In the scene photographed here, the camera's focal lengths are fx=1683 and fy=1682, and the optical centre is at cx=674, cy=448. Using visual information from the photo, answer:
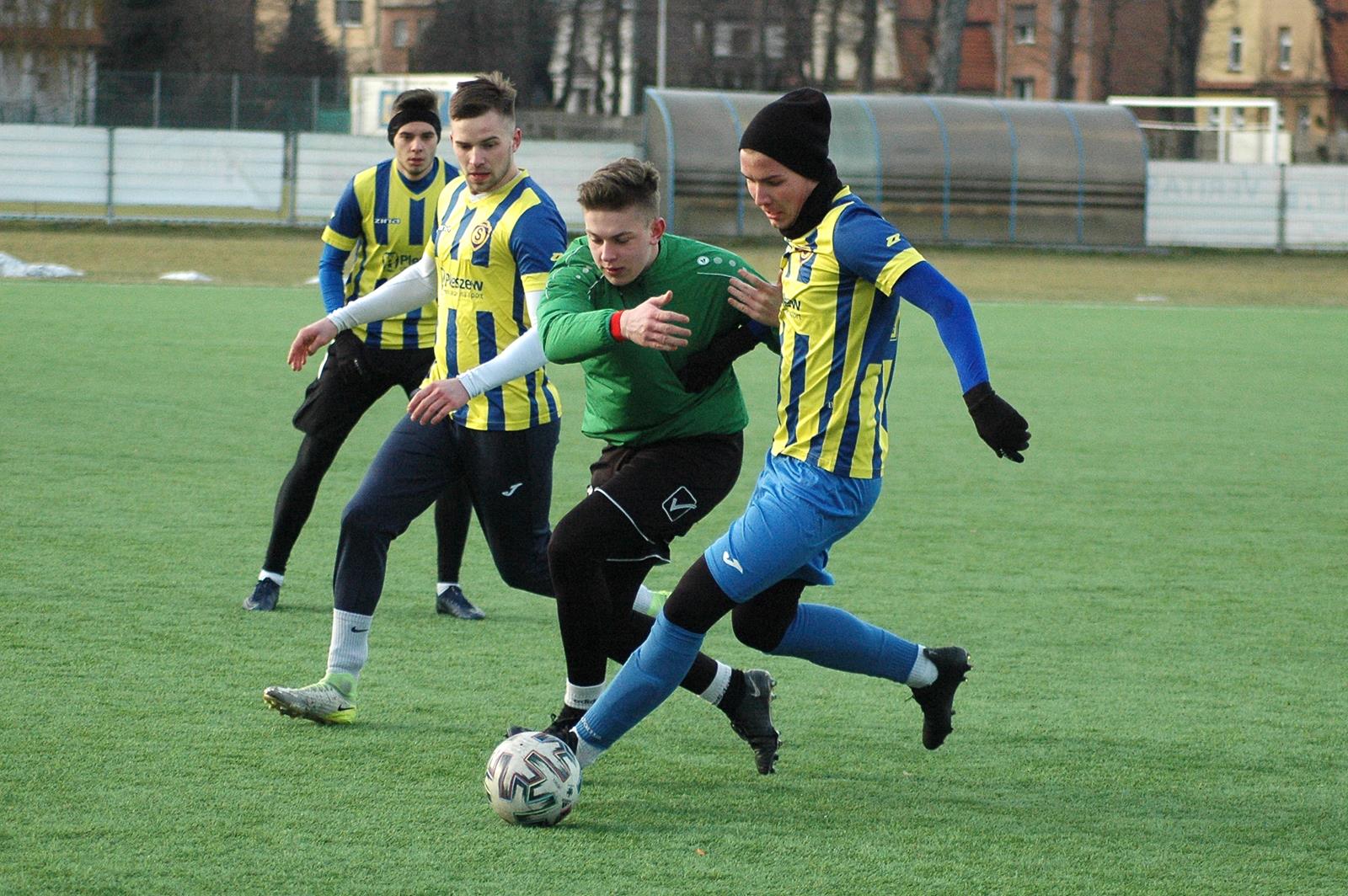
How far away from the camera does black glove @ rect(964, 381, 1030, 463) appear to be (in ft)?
12.7

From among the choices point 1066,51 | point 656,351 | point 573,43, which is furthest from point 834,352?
point 1066,51

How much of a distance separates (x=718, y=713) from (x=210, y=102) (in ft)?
124

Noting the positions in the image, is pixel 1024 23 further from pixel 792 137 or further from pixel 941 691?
pixel 792 137

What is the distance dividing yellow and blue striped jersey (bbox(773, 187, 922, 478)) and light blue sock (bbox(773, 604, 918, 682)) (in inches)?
20.4

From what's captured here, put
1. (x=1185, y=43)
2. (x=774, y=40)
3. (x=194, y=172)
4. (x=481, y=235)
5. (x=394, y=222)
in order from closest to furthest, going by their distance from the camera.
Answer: (x=481, y=235), (x=394, y=222), (x=194, y=172), (x=1185, y=43), (x=774, y=40)

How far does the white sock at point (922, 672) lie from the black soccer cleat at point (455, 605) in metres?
2.25

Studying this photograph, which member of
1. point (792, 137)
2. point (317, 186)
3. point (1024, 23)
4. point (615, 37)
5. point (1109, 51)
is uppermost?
point (1024, 23)

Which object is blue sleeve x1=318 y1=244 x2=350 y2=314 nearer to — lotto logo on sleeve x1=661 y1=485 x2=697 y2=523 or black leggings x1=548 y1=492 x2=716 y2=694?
black leggings x1=548 y1=492 x2=716 y2=694

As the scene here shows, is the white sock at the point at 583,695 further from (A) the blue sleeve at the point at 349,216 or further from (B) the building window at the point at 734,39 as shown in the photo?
(B) the building window at the point at 734,39

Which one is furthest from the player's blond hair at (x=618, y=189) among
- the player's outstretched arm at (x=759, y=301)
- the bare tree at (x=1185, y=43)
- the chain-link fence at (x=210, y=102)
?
the bare tree at (x=1185, y=43)

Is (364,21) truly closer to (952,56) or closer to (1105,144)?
(952,56)

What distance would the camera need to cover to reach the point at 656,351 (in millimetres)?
4543

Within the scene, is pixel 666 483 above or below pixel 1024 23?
below

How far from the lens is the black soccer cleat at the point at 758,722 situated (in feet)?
15.1
